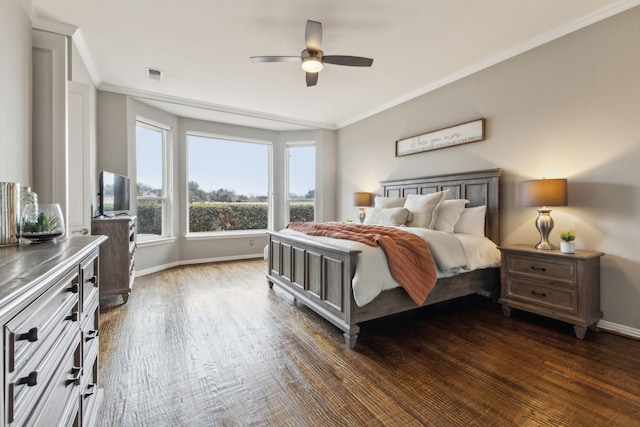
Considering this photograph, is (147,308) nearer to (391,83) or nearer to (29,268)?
(29,268)

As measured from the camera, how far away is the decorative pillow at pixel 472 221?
334 centimetres

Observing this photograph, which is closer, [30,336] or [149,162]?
[30,336]

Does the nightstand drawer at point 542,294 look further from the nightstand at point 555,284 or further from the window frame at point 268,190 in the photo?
the window frame at point 268,190

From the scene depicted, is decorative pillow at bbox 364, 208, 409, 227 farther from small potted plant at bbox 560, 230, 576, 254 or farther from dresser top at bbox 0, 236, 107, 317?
dresser top at bbox 0, 236, 107, 317

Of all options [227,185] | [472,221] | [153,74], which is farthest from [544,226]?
[227,185]

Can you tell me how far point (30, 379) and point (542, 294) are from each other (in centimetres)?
334

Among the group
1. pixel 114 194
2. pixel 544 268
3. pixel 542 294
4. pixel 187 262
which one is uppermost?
pixel 114 194

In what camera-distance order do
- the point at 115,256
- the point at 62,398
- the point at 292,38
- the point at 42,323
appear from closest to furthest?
the point at 42,323 → the point at 62,398 → the point at 292,38 → the point at 115,256

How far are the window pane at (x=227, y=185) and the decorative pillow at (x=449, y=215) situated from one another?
3762 mm

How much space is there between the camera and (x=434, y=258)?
2.73 metres

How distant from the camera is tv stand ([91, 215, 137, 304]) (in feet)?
10.6

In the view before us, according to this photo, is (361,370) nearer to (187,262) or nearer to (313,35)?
(313,35)

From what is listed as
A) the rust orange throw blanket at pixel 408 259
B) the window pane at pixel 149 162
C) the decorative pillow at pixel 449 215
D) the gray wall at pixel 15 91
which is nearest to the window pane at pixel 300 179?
the window pane at pixel 149 162

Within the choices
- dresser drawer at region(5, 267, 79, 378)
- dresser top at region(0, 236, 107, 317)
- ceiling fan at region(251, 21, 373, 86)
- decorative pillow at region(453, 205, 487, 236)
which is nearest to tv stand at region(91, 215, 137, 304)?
dresser top at region(0, 236, 107, 317)
